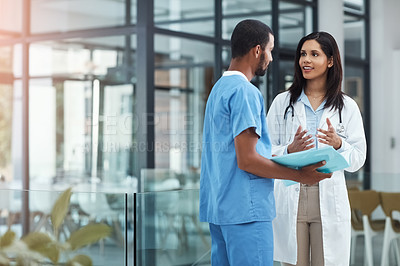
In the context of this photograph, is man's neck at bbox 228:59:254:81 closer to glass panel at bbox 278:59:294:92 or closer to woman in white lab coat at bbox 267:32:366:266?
woman in white lab coat at bbox 267:32:366:266

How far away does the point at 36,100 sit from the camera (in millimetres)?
6387

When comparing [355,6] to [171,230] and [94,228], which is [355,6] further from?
[94,228]

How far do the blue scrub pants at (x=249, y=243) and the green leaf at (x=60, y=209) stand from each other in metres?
1.10

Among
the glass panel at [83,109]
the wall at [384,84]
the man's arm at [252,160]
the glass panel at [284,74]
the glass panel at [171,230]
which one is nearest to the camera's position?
the man's arm at [252,160]

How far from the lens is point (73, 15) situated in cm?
618

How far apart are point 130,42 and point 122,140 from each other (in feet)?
3.00

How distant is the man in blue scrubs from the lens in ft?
7.02

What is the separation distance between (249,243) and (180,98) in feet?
13.2

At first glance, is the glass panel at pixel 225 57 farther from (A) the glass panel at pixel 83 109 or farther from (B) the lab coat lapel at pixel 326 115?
(B) the lab coat lapel at pixel 326 115

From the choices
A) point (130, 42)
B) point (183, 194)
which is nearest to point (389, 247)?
point (183, 194)

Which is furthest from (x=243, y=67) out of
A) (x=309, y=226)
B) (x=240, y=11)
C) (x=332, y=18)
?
(x=332, y=18)

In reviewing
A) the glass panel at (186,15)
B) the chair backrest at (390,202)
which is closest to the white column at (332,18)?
the glass panel at (186,15)

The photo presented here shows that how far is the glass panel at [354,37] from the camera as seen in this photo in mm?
8031

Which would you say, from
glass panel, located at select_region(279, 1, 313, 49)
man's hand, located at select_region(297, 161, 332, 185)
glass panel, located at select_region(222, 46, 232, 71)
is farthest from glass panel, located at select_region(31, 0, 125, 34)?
man's hand, located at select_region(297, 161, 332, 185)
